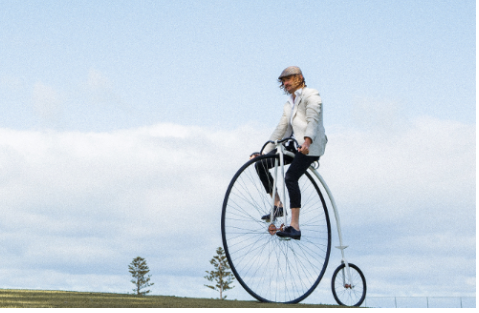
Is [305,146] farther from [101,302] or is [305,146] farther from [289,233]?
[101,302]

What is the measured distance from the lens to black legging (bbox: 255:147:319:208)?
721 cm

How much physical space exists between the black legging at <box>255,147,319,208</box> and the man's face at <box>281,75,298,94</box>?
0.92m

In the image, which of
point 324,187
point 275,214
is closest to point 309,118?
point 324,187

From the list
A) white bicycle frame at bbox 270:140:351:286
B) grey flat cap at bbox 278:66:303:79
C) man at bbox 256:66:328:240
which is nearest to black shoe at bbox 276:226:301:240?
man at bbox 256:66:328:240

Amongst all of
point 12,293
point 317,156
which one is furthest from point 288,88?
point 12,293

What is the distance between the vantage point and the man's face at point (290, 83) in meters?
7.57

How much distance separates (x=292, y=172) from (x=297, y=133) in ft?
1.87

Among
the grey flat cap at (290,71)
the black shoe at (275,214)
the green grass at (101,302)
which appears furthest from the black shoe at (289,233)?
the grey flat cap at (290,71)

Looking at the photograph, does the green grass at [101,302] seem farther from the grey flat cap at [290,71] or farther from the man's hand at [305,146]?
the grey flat cap at [290,71]

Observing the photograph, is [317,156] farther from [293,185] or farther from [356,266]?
[356,266]

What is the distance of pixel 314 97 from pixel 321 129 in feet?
1.53

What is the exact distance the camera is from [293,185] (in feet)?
23.7

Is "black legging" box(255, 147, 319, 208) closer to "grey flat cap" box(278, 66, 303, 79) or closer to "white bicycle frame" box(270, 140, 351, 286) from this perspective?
"white bicycle frame" box(270, 140, 351, 286)

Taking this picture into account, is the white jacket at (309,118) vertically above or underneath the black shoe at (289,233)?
above
